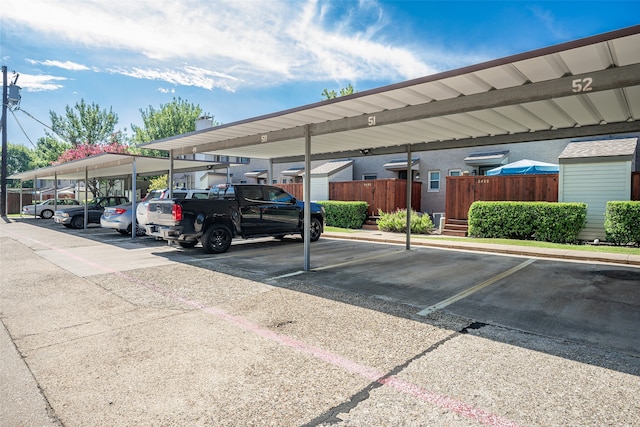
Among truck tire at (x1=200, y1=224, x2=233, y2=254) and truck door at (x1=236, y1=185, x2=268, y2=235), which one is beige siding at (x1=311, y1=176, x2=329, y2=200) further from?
truck tire at (x1=200, y1=224, x2=233, y2=254)

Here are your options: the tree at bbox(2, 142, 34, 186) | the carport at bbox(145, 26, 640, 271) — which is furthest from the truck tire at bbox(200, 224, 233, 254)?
the tree at bbox(2, 142, 34, 186)

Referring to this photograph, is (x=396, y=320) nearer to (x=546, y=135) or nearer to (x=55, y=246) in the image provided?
(x=546, y=135)

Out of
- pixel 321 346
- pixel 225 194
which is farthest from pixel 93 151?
pixel 321 346

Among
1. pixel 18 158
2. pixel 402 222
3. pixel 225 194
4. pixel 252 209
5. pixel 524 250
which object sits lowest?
pixel 524 250

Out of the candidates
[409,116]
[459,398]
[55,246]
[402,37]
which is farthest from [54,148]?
[459,398]

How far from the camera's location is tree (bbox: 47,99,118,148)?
136ft

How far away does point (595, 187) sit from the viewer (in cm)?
1254

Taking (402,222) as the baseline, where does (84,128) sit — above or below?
above

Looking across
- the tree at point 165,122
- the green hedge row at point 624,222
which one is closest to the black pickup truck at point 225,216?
the green hedge row at point 624,222

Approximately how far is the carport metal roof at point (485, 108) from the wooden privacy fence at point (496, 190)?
528cm

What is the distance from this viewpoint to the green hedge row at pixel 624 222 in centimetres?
1080

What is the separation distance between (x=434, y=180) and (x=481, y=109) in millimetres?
14817

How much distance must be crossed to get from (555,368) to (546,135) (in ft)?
22.9

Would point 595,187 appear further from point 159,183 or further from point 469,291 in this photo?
point 159,183
